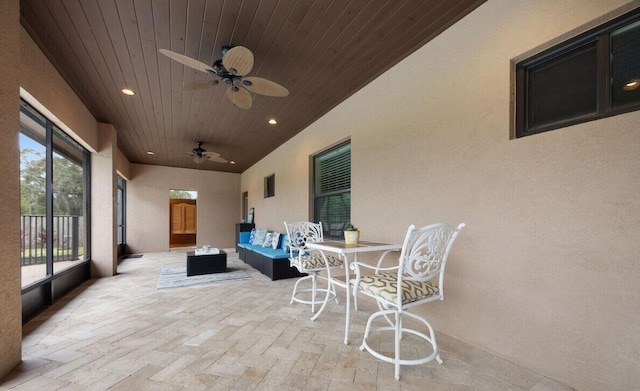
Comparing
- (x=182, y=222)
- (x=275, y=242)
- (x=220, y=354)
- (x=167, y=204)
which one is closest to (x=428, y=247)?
(x=220, y=354)

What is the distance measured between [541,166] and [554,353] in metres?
1.24

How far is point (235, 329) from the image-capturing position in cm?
250

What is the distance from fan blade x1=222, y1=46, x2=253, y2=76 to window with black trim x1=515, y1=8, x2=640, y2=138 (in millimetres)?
2195

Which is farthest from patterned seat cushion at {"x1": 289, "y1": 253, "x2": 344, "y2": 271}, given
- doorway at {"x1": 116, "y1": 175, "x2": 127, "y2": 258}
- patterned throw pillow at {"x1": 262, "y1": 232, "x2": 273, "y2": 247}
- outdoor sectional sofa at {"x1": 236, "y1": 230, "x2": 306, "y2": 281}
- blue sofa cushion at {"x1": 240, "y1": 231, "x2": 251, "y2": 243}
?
doorway at {"x1": 116, "y1": 175, "x2": 127, "y2": 258}

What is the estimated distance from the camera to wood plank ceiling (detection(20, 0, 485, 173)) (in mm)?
2168

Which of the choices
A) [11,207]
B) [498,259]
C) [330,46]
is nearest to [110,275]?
[11,207]

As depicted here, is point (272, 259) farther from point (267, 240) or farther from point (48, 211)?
point (48, 211)

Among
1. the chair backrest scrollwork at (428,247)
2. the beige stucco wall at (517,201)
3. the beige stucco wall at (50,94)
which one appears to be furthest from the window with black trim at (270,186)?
the chair backrest scrollwork at (428,247)

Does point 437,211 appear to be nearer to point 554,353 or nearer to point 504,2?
point 554,353

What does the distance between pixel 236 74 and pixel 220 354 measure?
2522 millimetres

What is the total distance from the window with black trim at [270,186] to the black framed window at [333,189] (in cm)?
213

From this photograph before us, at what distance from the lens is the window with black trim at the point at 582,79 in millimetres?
1529

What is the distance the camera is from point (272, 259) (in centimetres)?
453

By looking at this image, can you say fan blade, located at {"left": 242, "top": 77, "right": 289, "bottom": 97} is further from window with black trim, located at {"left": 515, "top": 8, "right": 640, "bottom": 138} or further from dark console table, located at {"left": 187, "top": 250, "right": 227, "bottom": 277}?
dark console table, located at {"left": 187, "top": 250, "right": 227, "bottom": 277}
